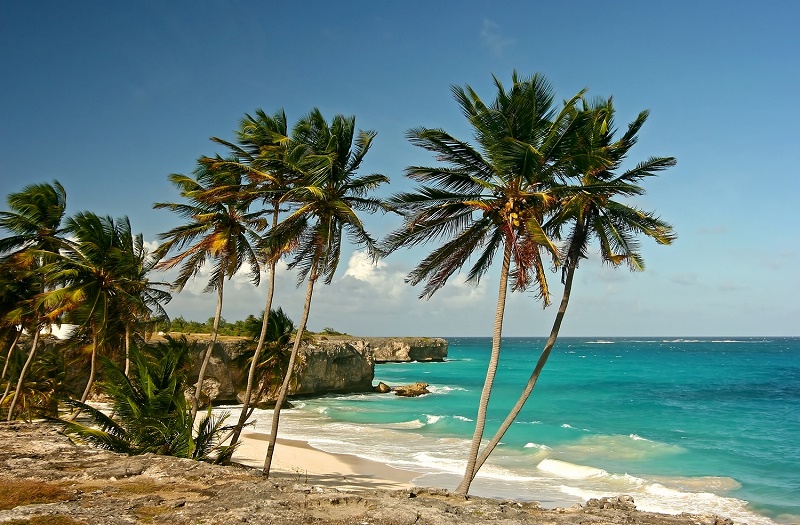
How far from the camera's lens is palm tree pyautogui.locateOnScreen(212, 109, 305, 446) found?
1357 centimetres

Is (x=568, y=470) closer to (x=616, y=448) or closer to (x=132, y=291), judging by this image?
(x=616, y=448)

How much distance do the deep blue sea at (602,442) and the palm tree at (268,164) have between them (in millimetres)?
9840

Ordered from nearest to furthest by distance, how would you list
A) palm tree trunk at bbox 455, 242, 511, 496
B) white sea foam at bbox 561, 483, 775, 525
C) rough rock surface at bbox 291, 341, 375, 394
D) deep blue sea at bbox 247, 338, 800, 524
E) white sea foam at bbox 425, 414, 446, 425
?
palm tree trunk at bbox 455, 242, 511, 496
white sea foam at bbox 561, 483, 775, 525
deep blue sea at bbox 247, 338, 800, 524
white sea foam at bbox 425, 414, 446, 425
rough rock surface at bbox 291, 341, 375, 394

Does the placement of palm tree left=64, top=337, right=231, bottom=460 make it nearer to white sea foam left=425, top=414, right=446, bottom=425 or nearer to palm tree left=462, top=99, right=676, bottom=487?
palm tree left=462, top=99, right=676, bottom=487

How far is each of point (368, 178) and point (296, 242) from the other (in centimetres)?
249

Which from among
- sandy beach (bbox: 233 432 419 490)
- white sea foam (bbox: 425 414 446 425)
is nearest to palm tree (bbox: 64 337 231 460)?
sandy beach (bbox: 233 432 419 490)

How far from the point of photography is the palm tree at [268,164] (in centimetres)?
1357

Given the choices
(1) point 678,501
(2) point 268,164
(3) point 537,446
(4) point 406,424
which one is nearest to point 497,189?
(2) point 268,164

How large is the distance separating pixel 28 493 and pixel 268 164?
8946 mm

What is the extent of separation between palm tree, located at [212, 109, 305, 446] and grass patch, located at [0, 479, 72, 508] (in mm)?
5397

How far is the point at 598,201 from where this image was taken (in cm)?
1159

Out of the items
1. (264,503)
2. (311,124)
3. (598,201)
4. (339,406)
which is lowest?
(339,406)

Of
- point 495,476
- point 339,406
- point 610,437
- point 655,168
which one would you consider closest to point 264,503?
point 655,168

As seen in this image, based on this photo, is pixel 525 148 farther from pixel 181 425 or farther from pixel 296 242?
pixel 181 425
